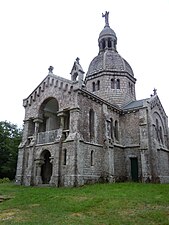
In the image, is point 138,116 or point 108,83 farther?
point 108,83

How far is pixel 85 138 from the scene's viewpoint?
69.3 ft

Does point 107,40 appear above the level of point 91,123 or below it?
above

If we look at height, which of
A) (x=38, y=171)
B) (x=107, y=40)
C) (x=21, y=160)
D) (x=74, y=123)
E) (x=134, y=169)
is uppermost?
(x=107, y=40)

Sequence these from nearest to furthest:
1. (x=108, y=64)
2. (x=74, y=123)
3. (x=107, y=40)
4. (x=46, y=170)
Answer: (x=74, y=123) → (x=46, y=170) → (x=108, y=64) → (x=107, y=40)

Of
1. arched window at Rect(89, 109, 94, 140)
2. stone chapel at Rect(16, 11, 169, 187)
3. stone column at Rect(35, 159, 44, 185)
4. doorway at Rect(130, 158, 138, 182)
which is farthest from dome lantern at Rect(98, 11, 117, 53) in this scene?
stone column at Rect(35, 159, 44, 185)

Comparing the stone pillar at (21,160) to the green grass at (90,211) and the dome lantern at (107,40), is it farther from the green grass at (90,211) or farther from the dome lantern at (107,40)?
the dome lantern at (107,40)

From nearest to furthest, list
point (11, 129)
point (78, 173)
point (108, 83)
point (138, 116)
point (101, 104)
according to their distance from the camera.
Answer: point (78, 173) → point (101, 104) → point (138, 116) → point (108, 83) → point (11, 129)

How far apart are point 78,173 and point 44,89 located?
10.7m

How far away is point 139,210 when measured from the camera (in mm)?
9719

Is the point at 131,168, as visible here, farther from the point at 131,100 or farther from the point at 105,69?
the point at 105,69

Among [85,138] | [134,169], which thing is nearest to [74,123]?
[85,138]

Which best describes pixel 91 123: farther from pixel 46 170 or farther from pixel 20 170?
pixel 20 170

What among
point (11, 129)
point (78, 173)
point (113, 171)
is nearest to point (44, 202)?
point (78, 173)

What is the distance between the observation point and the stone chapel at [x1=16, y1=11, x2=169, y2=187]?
20328mm
